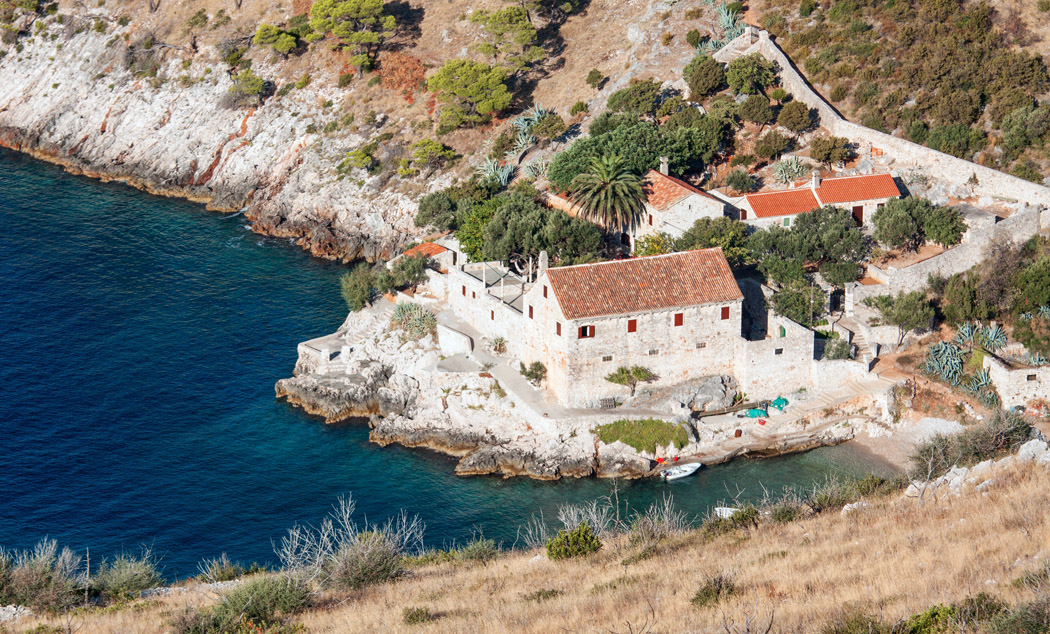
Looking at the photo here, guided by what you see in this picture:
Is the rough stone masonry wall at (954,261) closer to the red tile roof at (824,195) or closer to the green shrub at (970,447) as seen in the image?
the red tile roof at (824,195)

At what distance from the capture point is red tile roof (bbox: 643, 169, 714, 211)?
66188 mm

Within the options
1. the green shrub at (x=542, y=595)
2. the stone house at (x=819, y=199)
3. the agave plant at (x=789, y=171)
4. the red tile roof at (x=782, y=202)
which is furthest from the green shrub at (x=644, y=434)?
the agave plant at (x=789, y=171)

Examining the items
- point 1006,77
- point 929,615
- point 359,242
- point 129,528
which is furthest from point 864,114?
point 929,615

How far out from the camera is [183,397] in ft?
208

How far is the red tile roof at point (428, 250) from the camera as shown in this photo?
69.8 m

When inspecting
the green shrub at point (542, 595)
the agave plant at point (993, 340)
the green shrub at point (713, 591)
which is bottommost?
the green shrub at point (542, 595)

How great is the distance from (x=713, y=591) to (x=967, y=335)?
34.7 m

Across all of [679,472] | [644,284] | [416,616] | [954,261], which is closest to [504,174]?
[644,284]

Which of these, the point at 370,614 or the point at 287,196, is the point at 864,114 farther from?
the point at 370,614

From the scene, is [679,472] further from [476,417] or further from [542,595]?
[542,595]

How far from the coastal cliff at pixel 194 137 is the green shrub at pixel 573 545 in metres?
45.8

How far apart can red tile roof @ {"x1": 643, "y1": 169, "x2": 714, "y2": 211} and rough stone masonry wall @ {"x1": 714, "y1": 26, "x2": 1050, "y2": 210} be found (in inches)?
522

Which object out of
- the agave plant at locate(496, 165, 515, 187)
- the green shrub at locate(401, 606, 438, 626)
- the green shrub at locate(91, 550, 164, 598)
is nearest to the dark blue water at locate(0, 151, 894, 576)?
the green shrub at locate(91, 550, 164, 598)

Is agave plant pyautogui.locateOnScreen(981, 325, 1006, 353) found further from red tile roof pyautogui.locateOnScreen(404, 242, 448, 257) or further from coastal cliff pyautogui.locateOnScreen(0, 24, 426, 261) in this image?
coastal cliff pyautogui.locateOnScreen(0, 24, 426, 261)
